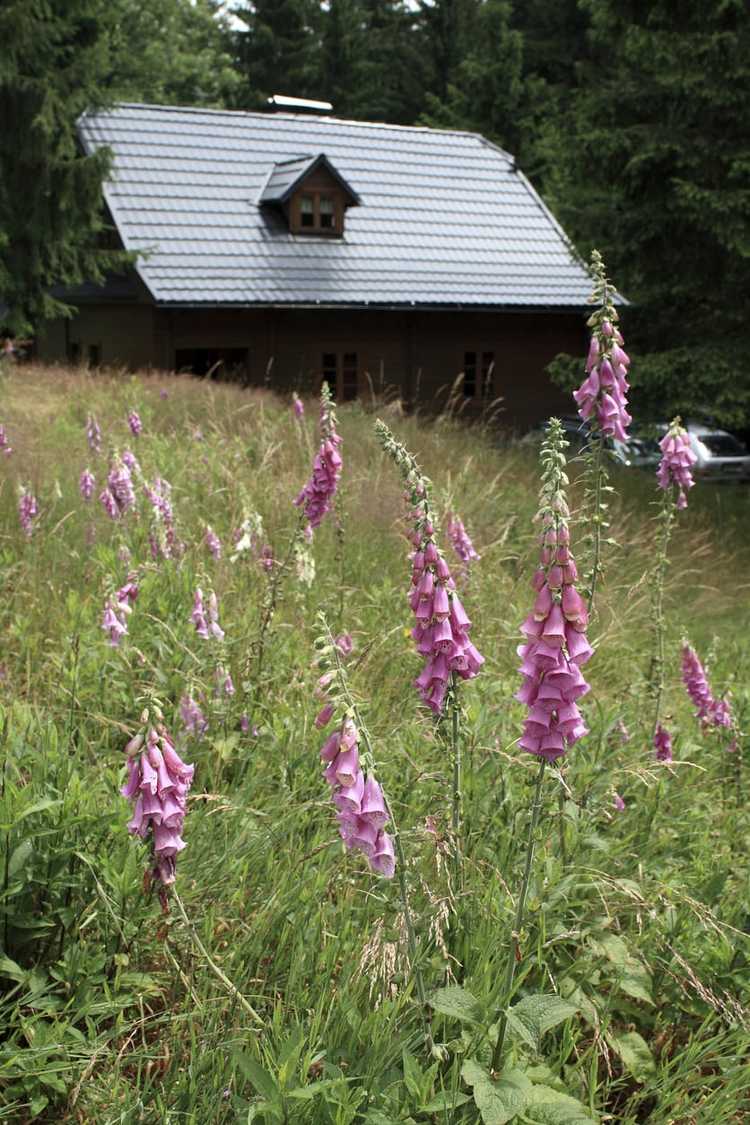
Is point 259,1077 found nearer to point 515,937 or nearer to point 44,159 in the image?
point 515,937

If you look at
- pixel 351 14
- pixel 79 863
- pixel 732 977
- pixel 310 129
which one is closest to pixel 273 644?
pixel 79 863

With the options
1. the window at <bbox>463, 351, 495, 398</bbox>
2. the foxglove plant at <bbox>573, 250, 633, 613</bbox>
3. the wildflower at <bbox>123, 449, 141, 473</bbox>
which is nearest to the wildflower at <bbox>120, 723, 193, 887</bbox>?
the foxglove plant at <bbox>573, 250, 633, 613</bbox>

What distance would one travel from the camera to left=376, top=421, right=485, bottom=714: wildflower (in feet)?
8.14

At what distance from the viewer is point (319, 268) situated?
2197 cm

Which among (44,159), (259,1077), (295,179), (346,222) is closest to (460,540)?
(259,1077)

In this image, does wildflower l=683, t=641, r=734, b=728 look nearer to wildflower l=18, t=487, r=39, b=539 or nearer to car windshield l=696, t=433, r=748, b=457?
wildflower l=18, t=487, r=39, b=539

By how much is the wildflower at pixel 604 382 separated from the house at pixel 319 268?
56.1 feet

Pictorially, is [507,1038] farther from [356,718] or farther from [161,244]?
[161,244]

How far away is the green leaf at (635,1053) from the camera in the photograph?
9.16ft

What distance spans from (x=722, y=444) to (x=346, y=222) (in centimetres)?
935

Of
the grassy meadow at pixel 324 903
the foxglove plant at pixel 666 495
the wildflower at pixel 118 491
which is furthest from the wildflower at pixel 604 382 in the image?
the wildflower at pixel 118 491

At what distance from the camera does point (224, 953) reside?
275 cm

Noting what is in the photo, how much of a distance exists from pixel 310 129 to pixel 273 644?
78.7 feet

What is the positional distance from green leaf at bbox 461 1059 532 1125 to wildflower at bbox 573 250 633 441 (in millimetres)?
1955
